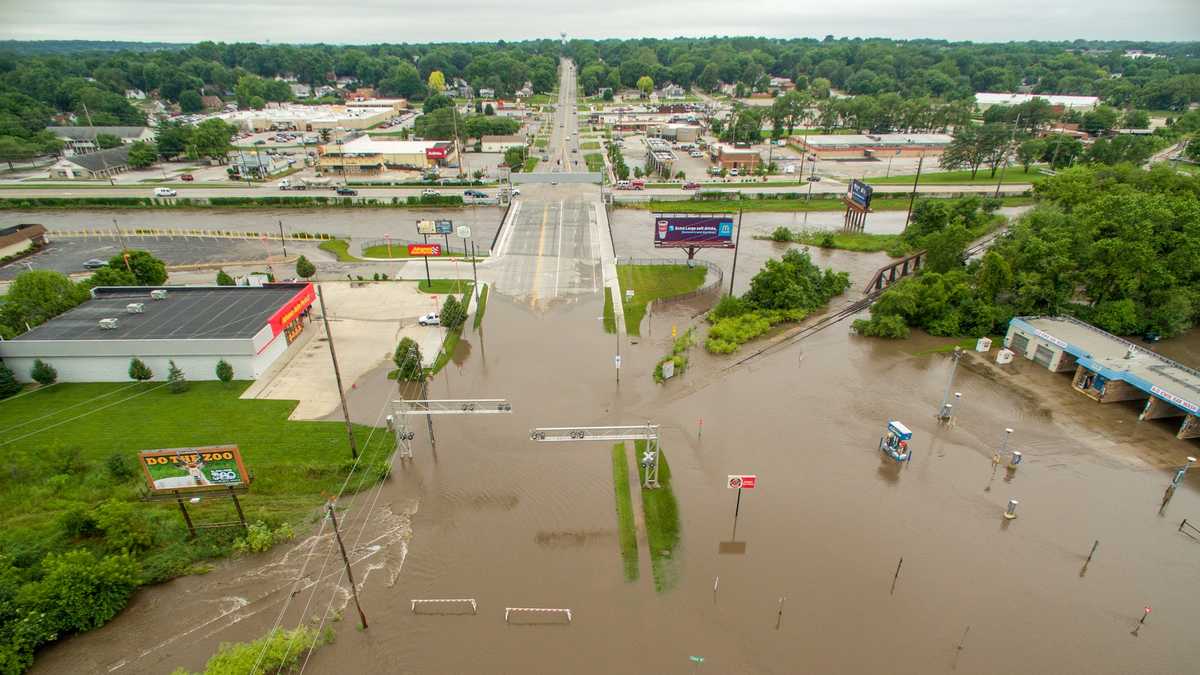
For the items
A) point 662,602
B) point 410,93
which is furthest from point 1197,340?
point 410,93

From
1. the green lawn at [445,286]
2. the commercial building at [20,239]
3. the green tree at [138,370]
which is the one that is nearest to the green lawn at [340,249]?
the green lawn at [445,286]

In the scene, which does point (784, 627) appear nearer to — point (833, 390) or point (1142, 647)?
point (1142, 647)

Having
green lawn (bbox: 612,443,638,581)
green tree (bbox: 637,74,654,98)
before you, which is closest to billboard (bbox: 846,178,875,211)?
green lawn (bbox: 612,443,638,581)

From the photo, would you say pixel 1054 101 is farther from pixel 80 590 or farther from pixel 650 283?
pixel 80 590

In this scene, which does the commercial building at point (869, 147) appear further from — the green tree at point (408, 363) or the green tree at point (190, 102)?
the green tree at point (190, 102)

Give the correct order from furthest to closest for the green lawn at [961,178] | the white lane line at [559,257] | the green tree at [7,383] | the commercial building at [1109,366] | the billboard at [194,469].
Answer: the green lawn at [961,178] < the white lane line at [559,257] < the green tree at [7,383] < the commercial building at [1109,366] < the billboard at [194,469]
